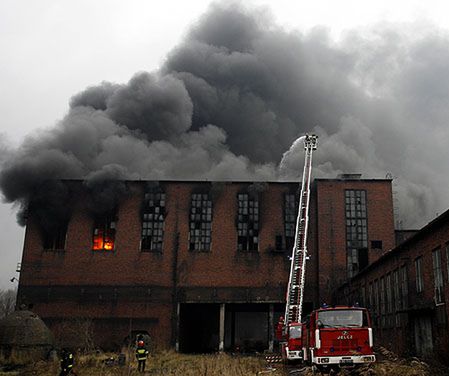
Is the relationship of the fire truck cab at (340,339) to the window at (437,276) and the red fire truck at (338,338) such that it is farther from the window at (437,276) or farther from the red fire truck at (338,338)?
the window at (437,276)

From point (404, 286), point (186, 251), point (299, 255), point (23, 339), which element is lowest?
point (23, 339)

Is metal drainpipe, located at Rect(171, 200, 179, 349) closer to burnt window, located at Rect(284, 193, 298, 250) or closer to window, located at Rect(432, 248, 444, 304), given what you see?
burnt window, located at Rect(284, 193, 298, 250)

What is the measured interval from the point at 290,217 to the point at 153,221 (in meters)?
8.15

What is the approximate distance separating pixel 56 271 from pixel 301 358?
59.2 feet

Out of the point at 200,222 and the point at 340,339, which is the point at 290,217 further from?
the point at 340,339

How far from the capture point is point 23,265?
30.3 m

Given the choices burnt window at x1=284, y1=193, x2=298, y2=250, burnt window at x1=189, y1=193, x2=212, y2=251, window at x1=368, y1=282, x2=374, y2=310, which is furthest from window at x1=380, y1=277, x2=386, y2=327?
burnt window at x1=189, y1=193, x2=212, y2=251

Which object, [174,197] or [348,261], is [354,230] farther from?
[174,197]

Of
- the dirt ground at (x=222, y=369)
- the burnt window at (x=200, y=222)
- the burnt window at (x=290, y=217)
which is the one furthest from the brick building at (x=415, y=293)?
the burnt window at (x=200, y=222)

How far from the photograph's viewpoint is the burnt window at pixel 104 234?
3045cm

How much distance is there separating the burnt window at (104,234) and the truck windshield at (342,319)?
1951 cm

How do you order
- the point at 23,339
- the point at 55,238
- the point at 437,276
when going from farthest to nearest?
the point at 55,238, the point at 23,339, the point at 437,276

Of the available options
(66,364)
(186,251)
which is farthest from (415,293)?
(186,251)

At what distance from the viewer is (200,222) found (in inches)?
1207
